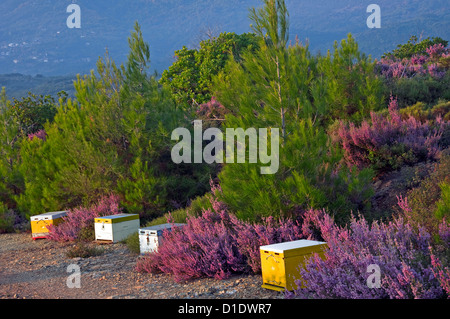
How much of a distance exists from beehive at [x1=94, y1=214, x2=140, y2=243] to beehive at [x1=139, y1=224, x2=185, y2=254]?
6.56ft

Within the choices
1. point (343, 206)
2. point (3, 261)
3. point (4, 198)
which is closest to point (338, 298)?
point (343, 206)

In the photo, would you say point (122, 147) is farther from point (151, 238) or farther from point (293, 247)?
point (293, 247)

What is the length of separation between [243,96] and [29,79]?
110528 millimetres

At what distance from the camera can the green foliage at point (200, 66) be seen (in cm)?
2325

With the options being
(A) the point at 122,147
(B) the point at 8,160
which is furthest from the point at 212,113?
(B) the point at 8,160

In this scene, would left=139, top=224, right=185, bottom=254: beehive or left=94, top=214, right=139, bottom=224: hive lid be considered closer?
left=139, top=224, right=185, bottom=254: beehive

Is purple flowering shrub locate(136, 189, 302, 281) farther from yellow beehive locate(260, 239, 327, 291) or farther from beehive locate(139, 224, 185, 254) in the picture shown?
yellow beehive locate(260, 239, 327, 291)

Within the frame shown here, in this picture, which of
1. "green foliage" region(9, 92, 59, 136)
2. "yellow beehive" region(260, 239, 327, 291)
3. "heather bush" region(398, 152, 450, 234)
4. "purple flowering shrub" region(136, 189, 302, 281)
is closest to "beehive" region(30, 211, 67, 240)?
"purple flowering shrub" region(136, 189, 302, 281)

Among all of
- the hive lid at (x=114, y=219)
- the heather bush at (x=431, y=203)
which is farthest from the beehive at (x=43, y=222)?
the heather bush at (x=431, y=203)

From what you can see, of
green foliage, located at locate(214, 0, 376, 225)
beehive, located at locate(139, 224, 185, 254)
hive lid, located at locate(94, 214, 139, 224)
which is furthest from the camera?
hive lid, located at locate(94, 214, 139, 224)

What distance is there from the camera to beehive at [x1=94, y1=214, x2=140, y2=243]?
1031 cm

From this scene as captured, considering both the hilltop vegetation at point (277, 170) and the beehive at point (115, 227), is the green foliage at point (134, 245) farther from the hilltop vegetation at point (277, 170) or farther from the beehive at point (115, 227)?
the beehive at point (115, 227)

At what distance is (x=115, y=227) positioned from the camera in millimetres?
10336

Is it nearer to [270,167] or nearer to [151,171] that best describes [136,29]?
[151,171]
